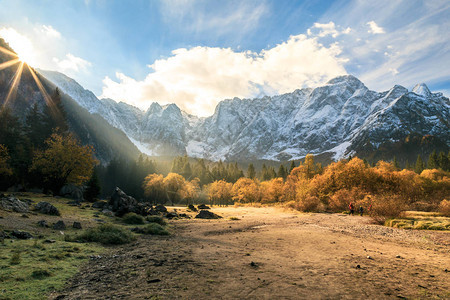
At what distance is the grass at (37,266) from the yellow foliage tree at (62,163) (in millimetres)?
32175

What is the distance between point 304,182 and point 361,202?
16.8m

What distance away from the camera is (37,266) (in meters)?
8.11

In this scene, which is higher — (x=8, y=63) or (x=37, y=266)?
(x=8, y=63)

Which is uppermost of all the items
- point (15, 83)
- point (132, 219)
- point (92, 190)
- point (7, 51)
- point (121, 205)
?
point (7, 51)

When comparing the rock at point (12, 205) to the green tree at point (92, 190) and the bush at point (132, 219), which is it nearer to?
the bush at point (132, 219)

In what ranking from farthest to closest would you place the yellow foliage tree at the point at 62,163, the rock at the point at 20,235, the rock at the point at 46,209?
the yellow foliage tree at the point at 62,163
the rock at the point at 46,209
the rock at the point at 20,235

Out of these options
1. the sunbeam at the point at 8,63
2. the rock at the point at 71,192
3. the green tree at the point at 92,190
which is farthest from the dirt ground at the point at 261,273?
the sunbeam at the point at 8,63

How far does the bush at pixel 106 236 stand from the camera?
13.5m

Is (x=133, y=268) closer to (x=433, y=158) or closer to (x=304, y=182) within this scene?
(x=304, y=182)

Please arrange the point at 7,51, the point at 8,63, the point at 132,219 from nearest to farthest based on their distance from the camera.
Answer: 1. the point at 132,219
2. the point at 8,63
3. the point at 7,51

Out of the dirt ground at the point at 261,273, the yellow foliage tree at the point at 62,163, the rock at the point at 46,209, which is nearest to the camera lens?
the dirt ground at the point at 261,273

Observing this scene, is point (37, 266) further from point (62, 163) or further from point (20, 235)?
point (62, 163)

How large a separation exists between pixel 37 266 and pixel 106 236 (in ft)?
19.3

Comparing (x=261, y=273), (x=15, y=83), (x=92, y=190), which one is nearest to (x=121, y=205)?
(x=261, y=273)
